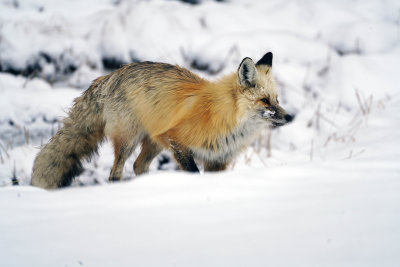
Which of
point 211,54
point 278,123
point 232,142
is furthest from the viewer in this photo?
point 211,54

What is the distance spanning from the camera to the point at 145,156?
346 centimetres

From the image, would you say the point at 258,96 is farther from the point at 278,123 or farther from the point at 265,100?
the point at 278,123

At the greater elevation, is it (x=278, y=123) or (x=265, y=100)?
(x=265, y=100)

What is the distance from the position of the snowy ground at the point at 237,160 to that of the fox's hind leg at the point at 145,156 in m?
0.59

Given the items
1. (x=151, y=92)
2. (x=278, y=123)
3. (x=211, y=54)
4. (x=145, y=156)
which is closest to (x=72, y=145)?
(x=145, y=156)

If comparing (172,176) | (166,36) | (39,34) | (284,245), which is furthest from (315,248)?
(39,34)

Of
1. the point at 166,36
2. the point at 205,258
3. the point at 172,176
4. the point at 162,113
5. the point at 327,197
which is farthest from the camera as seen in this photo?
the point at 166,36

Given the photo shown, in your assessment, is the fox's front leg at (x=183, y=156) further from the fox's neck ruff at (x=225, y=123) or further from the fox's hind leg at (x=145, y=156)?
the fox's hind leg at (x=145, y=156)

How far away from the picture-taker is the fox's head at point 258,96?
2.70 metres

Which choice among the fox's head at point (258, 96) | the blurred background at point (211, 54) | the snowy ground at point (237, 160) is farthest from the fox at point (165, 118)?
the blurred background at point (211, 54)

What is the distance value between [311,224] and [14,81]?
16.3ft

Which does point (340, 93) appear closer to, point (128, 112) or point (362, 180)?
point (128, 112)

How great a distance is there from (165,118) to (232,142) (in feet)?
1.97

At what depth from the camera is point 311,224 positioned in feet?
4.20
